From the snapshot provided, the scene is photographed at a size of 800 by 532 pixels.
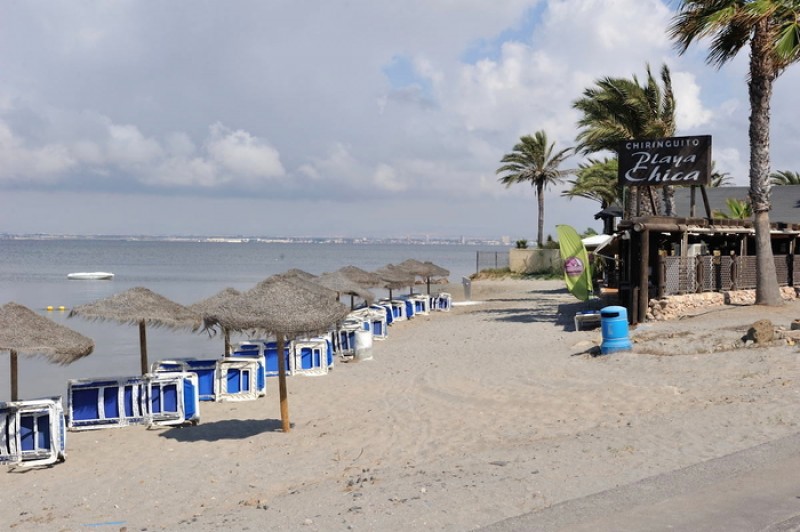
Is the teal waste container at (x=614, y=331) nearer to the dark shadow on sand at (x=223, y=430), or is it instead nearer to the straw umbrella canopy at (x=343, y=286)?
the dark shadow on sand at (x=223, y=430)

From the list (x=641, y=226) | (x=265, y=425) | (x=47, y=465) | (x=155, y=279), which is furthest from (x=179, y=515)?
(x=155, y=279)

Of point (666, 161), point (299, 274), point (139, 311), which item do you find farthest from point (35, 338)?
point (666, 161)

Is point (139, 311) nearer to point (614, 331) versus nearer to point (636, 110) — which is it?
point (614, 331)

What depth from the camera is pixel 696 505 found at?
22.1 feet

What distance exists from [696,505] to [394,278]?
25206mm

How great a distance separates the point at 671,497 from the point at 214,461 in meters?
5.70

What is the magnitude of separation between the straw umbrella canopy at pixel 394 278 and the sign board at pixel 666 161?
33.7ft

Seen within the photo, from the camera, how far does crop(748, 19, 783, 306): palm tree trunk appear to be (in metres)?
22.3

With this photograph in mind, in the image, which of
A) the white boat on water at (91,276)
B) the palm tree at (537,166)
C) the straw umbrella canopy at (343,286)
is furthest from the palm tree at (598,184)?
the white boat on water at (91,276)

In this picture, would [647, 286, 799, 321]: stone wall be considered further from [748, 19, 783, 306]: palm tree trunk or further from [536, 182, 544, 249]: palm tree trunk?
[536, 182, 544, 249]: palm tree trunk

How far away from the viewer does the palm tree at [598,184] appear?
5147 cm

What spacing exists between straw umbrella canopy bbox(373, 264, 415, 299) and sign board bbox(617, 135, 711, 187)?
10280 mm

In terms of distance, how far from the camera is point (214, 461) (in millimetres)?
10477

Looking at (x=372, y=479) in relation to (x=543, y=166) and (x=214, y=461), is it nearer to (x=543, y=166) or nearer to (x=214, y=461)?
(x=214, y=461)
